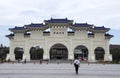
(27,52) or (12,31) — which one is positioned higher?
(12,31)

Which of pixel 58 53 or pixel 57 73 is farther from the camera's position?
pixel 58 53

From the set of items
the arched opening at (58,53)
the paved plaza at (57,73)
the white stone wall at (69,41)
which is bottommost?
the paved plaza at (57,73)

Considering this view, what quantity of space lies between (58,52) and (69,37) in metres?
25.6

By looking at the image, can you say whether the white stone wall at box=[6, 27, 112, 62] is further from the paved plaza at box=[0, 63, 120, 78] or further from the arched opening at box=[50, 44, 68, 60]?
the paved plaza at box=[0, 63, 120, 78]

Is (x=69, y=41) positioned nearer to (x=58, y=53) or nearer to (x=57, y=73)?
(x=58, y=53)

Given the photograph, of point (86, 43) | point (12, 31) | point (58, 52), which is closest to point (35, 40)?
point (12, 31)

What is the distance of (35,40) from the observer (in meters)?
68.7

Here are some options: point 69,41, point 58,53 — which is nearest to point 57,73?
point 69,41

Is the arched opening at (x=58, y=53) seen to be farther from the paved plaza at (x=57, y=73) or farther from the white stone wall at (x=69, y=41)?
the paved plaza at (x=57, y=73)

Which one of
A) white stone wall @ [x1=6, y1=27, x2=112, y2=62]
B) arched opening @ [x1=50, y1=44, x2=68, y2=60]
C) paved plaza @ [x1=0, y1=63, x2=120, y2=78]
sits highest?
white stone wall @ [x1=6, y1=27, x2=112, y2=62]

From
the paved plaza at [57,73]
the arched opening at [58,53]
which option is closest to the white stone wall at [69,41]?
the arched opening at [58,53]

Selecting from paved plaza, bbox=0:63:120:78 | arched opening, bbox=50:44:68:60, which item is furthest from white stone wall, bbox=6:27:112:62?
paved plaza, bbox=0:63:120:78

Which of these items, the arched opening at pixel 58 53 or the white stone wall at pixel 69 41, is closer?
the white stone wall at pixel 69 41

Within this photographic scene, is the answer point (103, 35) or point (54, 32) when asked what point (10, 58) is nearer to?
point (54, 32)
